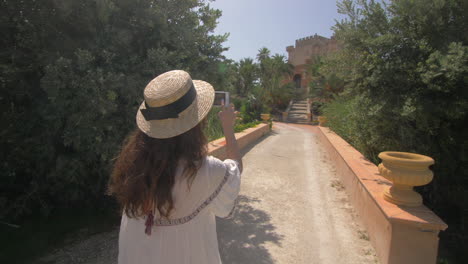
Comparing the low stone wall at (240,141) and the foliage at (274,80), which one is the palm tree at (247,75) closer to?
the foliage at (274,80)

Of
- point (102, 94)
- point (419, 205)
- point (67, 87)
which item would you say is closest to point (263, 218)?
point (419, 205)

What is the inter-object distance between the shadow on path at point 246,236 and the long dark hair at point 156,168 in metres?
2.16

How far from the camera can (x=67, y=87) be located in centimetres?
306

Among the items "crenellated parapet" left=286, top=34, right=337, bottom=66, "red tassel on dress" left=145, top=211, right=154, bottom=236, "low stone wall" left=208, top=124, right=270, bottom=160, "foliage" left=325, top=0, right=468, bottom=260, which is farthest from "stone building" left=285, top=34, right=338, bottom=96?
"red tassel on dress" left=145, top=211, right=154, bottom=236

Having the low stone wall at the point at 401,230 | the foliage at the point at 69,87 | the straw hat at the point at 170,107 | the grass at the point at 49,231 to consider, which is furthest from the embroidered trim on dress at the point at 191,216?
the grass at the point at 49,231

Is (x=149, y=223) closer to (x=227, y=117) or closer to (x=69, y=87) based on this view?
(x=227, y=117)

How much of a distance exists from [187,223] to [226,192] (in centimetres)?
24

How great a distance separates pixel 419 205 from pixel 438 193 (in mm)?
3137

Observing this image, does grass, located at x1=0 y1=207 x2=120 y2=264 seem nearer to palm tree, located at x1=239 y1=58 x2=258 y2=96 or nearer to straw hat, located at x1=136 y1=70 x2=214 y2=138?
straw hat, located at x1=136 y1=70 x2=214 y2=138

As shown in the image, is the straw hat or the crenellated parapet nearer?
the straw hat

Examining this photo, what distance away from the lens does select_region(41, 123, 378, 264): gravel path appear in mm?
3213

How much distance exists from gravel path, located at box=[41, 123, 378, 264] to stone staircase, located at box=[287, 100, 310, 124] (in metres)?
19.8

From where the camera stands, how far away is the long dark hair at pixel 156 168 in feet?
3.97

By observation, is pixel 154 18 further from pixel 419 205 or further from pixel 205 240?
pixel 419 205
